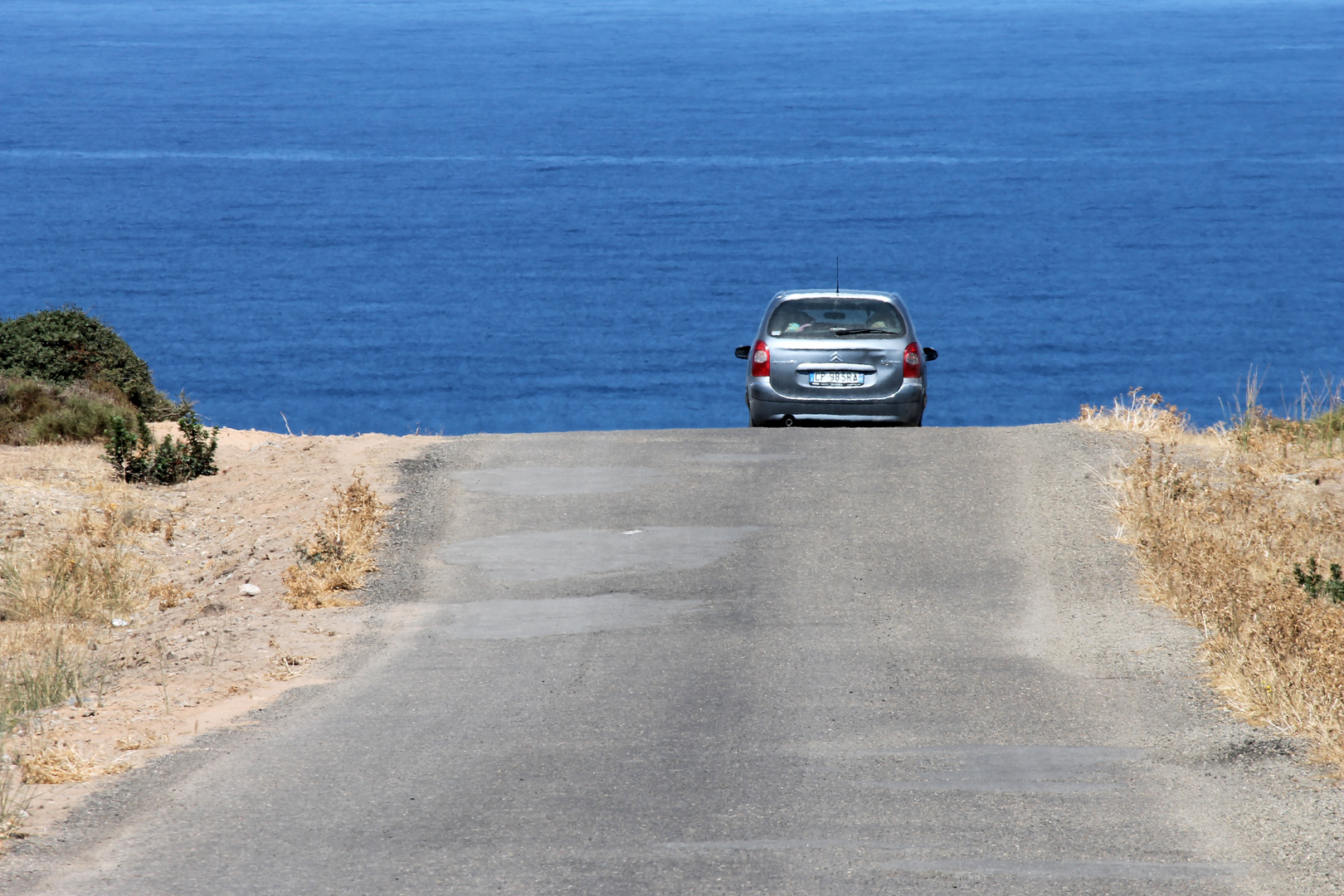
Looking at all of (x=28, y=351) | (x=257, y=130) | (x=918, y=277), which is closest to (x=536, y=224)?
(x=918, y=277)

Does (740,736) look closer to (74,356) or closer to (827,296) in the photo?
(827,296)

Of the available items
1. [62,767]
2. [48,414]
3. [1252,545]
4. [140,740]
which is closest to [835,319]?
[1252,545]

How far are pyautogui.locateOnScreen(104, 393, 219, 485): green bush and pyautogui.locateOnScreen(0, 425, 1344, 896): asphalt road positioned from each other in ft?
13.0

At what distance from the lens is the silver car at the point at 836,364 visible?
51.8 ft

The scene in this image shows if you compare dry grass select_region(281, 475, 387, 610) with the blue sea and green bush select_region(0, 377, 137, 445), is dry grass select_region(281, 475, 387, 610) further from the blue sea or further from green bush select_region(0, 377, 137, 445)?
the blue sea

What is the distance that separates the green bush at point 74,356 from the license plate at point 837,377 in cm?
1028

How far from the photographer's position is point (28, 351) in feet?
69.8

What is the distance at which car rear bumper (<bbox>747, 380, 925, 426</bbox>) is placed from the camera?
52.3ft

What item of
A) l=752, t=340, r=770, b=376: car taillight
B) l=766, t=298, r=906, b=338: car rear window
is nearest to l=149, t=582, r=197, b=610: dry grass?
l=752, t=340, r=770, b=376: car taillight

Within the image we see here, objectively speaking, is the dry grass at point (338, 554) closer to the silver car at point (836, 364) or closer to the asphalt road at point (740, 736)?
the asphalt road at point (740, 736)

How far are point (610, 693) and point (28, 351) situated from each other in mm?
16058

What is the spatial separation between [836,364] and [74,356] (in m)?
11.9

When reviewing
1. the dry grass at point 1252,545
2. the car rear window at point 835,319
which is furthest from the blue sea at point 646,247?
the car rear window at point 835,319

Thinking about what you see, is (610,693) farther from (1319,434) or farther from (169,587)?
(1319,434)
